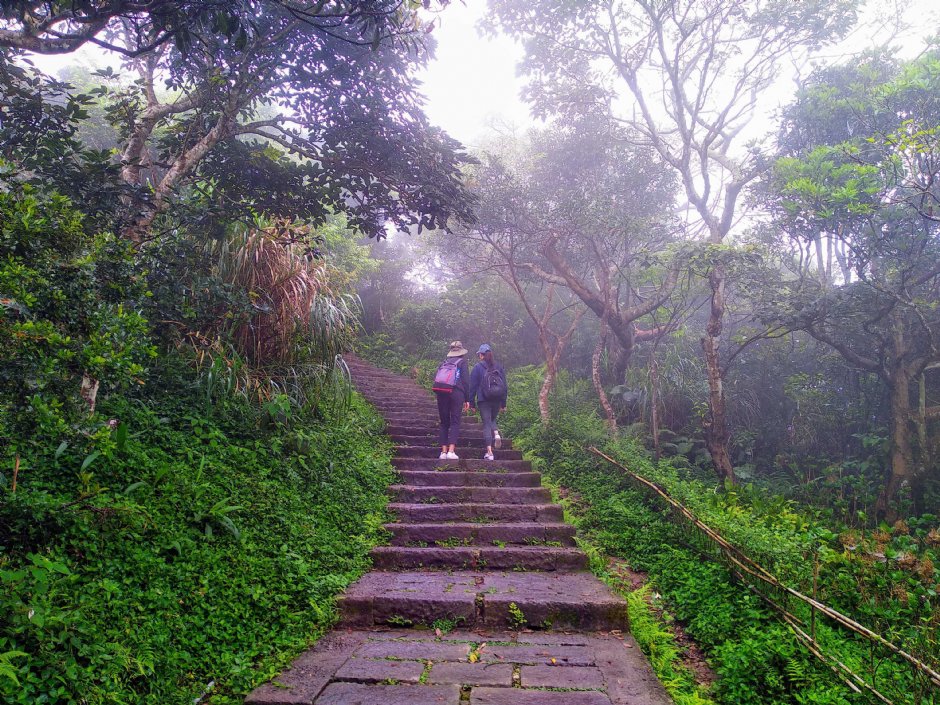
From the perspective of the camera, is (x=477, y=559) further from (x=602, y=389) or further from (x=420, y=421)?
(x=602, y=389)

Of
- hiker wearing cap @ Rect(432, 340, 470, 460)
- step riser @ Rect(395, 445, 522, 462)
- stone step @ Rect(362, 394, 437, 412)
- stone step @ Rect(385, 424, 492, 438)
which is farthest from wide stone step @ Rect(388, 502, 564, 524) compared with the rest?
stone step @ Rect(362, 394, 437, 412)

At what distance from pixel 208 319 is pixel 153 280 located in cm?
71

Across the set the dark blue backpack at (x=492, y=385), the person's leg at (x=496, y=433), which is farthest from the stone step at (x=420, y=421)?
the dark blue backpack at (x=492, y=385)

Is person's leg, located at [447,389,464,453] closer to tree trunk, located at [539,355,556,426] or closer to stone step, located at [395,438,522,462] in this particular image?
stone step, located at [395,438,522,462]

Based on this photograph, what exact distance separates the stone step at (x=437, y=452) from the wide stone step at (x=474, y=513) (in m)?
1.63

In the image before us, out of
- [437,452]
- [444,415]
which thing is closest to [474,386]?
[444,415]

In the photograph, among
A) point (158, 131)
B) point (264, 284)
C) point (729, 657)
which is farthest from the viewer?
point (158, 131)

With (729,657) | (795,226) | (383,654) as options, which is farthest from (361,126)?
(795,226)

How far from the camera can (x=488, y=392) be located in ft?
22.6

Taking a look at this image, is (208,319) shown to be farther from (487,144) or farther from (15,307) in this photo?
(487,144)

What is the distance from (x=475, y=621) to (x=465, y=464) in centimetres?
310

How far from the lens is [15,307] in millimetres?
2738

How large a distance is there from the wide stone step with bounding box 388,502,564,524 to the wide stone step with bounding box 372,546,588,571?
29.6 inches

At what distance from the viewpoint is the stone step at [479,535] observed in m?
4.88
